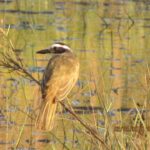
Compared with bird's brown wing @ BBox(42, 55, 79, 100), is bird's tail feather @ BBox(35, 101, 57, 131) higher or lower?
lower

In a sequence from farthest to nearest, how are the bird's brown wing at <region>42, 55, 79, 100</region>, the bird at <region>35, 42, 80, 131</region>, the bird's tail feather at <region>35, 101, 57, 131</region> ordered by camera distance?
the bird's brown wing at <region>42, 55, 79, 100</region>
the bird at <region>35, 42, 80, 131</region>
the bird's tail feather at <region>35, 101, 57, 131</region>

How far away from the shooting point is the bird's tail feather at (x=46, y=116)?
5125mm

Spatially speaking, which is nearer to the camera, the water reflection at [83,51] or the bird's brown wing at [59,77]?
the bird's brown wing at [59,77]

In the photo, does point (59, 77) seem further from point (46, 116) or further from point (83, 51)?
point (83, 51)

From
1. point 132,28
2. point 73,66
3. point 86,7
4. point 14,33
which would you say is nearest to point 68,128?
point 73,66

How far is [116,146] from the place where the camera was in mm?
5383

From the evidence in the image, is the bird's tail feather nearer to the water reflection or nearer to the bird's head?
the bird's head

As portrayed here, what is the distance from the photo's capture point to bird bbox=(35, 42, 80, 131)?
17.2 feet

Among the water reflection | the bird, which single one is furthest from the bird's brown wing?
the water reflection

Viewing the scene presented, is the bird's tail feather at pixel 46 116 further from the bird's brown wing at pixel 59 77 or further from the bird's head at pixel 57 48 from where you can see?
the bird's head at pixel 57 48

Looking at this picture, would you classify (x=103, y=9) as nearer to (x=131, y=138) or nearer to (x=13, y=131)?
(x=13, y=131)

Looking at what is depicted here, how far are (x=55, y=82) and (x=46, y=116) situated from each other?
12.3 inches

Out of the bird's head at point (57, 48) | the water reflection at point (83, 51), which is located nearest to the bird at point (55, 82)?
the bird's head at point (57, 48)

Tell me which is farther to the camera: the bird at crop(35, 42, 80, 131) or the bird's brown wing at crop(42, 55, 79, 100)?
the bird's brown wing at crop(42, 55, 79, 100)
